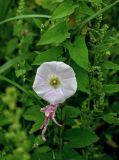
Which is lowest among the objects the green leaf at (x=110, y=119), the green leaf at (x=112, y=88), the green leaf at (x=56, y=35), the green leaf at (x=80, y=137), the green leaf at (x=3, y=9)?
the green leaf at (x=80, y=137)

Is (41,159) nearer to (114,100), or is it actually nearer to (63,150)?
(63,150)

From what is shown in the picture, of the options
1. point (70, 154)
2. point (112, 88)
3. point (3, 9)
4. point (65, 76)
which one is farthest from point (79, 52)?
point (3, 9)

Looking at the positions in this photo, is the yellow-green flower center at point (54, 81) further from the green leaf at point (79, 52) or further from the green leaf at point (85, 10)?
the green leaf at point (85, 10)

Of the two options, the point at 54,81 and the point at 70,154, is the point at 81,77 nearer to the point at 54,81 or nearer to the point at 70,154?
the point at 54,81

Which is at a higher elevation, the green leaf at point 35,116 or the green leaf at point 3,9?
the green leaf at point 3,9

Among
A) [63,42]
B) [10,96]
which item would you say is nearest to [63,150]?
[63,42]

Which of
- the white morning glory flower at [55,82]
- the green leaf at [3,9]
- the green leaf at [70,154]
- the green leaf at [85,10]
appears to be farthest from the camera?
the green leaf at [3,9]

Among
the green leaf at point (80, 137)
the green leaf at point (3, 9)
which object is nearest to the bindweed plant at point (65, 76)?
the green leaf at point (80, 137)

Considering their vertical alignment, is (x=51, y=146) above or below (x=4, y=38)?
below
